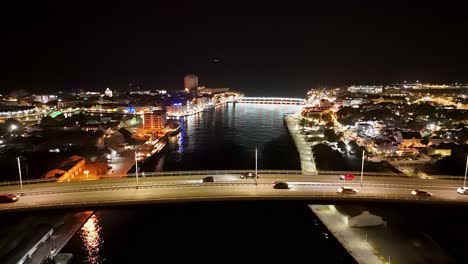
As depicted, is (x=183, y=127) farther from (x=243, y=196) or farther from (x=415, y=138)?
(x=243, y=196)

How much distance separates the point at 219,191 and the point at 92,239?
10.2ft

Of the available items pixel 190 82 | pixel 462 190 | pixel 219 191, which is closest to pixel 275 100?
pixel 190 82

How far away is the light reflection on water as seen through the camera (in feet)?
24.3

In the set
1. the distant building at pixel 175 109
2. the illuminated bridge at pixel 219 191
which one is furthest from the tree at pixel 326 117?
the illuminated bridge at pixel 219 191

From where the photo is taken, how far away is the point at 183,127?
26.0 metres

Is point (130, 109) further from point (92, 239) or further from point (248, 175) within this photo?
point (248, 175)

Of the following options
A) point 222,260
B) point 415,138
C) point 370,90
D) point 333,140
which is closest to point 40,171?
point 222,260

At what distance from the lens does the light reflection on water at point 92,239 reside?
741 cm

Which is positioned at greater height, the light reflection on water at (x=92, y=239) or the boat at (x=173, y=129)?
the boat at (x=173, y=129)

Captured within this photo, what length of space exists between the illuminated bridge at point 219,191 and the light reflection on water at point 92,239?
118cm

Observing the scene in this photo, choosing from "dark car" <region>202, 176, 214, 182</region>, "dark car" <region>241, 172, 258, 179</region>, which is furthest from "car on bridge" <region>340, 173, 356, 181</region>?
"dark car" <region>202, 176, 214, 182</region>

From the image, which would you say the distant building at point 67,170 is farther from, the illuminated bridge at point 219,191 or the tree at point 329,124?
the tree at point 329,124

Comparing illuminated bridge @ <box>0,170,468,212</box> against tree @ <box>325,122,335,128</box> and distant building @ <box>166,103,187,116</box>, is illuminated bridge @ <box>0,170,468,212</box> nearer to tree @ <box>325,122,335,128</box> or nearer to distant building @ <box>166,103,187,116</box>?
tree @ <box>325,122,335,128</box>

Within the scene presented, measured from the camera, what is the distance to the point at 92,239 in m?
7.99
